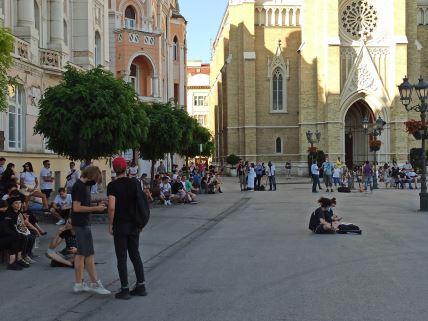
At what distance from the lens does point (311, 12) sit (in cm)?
5862

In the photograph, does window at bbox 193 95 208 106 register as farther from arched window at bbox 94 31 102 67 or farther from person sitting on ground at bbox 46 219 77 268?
person sitting on ground at bbox 46 219 77 268

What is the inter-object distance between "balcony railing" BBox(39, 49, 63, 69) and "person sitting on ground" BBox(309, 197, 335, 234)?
13.0 meters

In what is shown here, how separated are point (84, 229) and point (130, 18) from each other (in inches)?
1320

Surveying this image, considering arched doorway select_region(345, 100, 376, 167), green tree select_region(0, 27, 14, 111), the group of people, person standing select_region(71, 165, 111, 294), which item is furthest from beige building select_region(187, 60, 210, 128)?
person standing select_region(71, 165, 111, 294)

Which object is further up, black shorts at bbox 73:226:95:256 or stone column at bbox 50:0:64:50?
stone column at bbox 50:0:64:50

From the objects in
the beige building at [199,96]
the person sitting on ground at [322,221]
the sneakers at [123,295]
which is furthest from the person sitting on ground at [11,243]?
the beige building at [199,96]

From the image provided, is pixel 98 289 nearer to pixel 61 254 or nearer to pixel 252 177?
pixel 61 254

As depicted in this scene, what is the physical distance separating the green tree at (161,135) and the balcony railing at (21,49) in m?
6.47

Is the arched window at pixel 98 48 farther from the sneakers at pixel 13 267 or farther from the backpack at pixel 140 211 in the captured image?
the backpack at pixel 140 211

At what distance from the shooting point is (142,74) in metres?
41.1

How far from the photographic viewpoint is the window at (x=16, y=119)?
21859mm

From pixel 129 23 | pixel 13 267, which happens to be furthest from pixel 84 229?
pixel 129 23

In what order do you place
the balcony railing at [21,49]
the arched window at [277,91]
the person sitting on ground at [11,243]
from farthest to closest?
the arched window at [277,91] → the balcony railing at [21,49] → the person sitting on ground at [11,243]

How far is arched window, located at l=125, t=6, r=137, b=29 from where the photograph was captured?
3983cm
